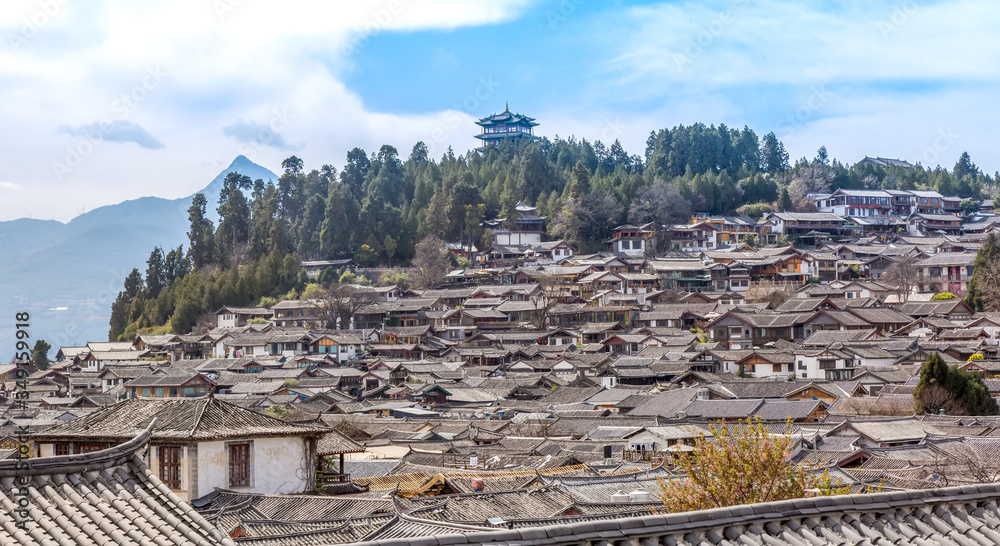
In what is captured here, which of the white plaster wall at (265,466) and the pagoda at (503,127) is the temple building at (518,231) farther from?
the white plaster wall at (265,466)

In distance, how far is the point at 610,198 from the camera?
94.3 metres

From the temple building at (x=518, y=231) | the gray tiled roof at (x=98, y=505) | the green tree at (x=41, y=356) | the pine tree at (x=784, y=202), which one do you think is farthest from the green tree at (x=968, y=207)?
the gray tiled roof at (x=98, y=505)

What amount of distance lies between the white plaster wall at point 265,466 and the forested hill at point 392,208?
66.5 m

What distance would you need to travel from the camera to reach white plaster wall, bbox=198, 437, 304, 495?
18.0 m

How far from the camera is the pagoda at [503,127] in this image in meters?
130

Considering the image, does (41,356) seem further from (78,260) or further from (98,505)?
(98,505)

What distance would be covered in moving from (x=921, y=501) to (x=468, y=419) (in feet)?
134

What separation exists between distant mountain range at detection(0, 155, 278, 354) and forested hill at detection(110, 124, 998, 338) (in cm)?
693

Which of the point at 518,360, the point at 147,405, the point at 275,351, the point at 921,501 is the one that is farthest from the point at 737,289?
the point at 921,501

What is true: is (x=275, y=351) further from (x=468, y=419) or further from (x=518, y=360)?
(x=468, y=419)

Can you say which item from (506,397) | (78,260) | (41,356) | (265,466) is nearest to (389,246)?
(41,356)

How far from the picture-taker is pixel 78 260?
13525 cm

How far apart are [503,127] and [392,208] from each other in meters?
36.5

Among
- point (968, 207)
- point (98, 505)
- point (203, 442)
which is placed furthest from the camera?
point (968, 207)
